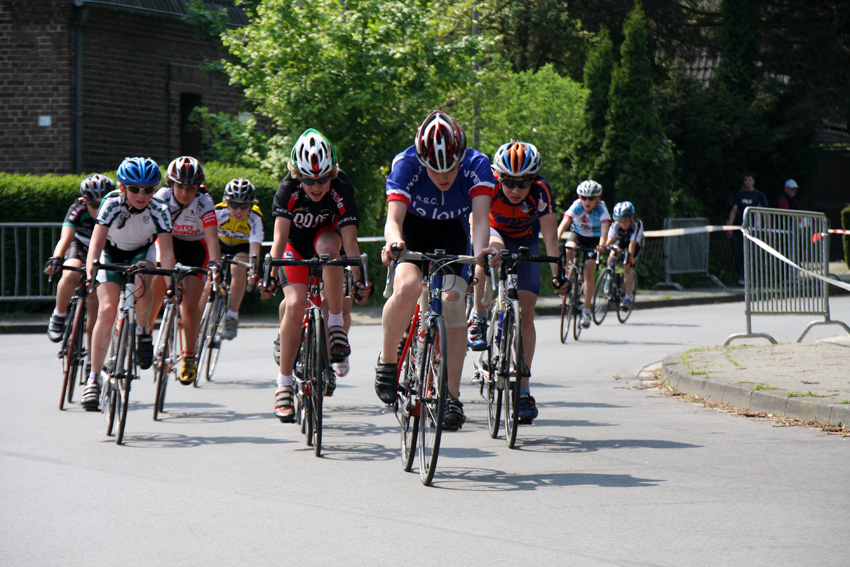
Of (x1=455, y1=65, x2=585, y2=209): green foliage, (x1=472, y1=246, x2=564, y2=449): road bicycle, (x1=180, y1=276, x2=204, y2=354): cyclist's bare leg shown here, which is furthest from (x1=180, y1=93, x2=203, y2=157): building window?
(x1=472, y1=246, x2=564, y2=449): road bicycle

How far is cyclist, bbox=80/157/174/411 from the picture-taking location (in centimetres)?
Answer: 820

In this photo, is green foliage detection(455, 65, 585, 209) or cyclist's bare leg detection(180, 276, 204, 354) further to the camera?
green foliage detection(455, 65, 585, 209)

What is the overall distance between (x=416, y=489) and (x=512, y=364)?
1415 mm

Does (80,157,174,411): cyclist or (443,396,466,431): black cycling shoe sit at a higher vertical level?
(80,157,174,411): cyclist

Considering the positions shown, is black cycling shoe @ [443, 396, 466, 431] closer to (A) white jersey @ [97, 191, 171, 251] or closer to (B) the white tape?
(A) white jersey @ [97, 191, 171, 251]

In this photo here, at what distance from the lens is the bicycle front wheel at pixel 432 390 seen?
6000mm

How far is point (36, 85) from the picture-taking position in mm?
22078

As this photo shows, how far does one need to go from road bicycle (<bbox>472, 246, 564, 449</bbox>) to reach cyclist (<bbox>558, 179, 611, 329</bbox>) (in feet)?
23.2

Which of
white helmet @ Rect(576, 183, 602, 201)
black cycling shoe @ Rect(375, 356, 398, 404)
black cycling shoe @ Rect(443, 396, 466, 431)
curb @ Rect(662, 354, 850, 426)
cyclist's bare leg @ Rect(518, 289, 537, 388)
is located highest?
white helmet @ Rect(576, 183, 602, 201)

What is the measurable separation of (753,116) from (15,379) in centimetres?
2098

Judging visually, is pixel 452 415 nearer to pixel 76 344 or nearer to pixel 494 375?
pixel 494 375

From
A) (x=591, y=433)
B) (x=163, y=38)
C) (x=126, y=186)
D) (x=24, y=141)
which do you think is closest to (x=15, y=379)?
(x=126, y=186)

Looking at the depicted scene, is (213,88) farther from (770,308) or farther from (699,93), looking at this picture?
(770,308)

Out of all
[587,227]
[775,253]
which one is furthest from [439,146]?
[587,227]
